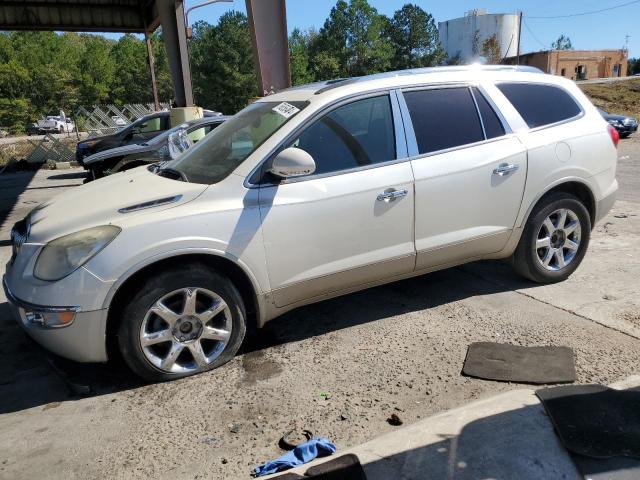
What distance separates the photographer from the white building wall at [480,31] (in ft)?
320

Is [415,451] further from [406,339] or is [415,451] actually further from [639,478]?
[406,339]

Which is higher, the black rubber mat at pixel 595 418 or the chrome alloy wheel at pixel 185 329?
the chrome alloy wheel at pixel 185 329

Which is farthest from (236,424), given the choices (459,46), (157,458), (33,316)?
(459,46)

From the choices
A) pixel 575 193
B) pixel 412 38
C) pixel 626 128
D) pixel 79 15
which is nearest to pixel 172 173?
pixel 575 193

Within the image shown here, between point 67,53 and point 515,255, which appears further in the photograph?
point 67,53

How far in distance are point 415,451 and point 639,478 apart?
97 centimetres

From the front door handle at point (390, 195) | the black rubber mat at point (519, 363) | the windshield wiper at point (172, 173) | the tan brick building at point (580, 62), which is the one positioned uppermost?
the tan brick building at point (580, 62)

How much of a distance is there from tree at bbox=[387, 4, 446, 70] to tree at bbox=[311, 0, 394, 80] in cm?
651

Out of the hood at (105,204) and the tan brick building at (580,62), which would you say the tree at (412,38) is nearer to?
the tan brick building at (580,62)

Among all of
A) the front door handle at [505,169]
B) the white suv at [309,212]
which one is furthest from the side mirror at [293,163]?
the front door handle at [505,169]

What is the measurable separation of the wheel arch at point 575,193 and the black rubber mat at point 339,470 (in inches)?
107

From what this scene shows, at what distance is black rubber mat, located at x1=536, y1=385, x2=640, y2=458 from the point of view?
2.51 metres

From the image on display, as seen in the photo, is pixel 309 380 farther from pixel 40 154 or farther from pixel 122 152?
pixel 40 154

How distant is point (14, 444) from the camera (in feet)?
9.53
